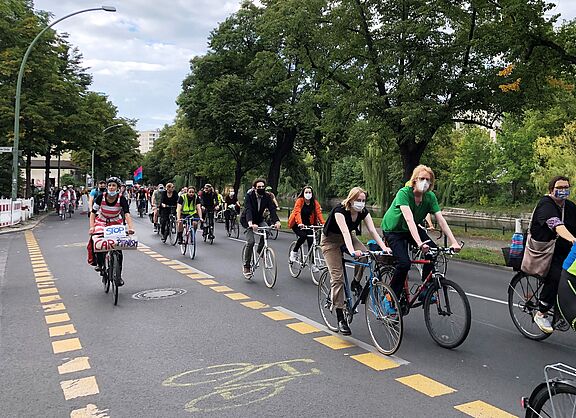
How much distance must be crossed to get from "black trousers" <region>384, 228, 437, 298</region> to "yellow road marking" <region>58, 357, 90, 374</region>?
3.34m

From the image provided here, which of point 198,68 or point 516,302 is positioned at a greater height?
point 198,68

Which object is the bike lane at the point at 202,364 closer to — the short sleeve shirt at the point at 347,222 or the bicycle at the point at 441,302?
the bicycle at the point at 441,302

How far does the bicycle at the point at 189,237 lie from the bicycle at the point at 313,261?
11.9ft

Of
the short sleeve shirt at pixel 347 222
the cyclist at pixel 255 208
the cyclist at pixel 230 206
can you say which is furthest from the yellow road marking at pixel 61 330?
the cyclist at pixel 230 206

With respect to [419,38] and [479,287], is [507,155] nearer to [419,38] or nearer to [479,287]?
[419,38]

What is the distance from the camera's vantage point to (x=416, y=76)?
1752 cm

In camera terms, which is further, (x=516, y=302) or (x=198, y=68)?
(x=198, y=68)

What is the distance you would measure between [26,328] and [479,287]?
776 centimetres

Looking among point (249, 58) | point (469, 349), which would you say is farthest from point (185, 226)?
point (249, 58)

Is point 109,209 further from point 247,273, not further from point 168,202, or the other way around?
point 168,202

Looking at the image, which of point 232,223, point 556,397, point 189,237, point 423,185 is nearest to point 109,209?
point 189,237

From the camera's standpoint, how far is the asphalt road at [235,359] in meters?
4.48

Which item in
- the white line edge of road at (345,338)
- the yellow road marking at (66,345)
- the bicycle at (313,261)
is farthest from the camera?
the bicycle at (313,261)

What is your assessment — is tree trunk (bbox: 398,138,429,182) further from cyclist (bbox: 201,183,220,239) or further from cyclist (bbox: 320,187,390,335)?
cyclist (bbox: 320,187,390,335)
